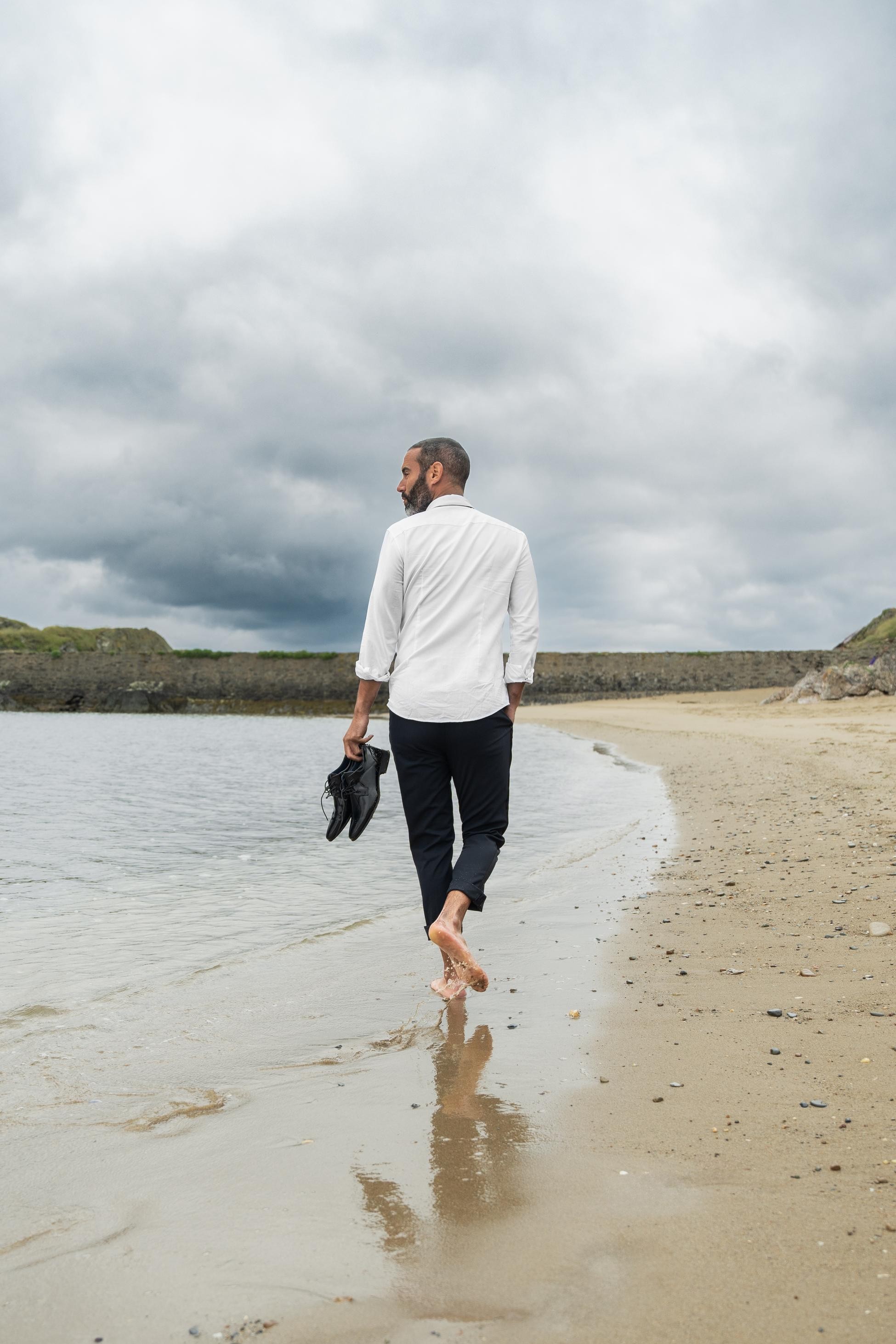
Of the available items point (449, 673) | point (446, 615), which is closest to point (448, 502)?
point (446, 615)

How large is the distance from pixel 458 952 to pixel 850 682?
21.4 metres

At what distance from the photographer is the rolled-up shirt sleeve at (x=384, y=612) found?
10.1 ft

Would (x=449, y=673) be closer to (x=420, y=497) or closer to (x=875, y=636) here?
(x=420, y=497)

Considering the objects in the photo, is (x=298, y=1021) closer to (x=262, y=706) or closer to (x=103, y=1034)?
(x=103, y=1034)

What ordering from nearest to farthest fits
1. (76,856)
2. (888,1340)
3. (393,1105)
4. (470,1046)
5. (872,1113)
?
(888,1340), (872,1113), (393,1105), (470,1046), (76,856)

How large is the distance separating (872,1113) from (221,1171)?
146 centimetres

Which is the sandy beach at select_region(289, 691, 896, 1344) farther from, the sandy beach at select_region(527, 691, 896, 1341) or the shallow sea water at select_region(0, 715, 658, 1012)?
the shallow sea water at select_region(0, 715, 658, 1012)

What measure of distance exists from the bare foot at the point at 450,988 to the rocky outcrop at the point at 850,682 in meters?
20.6

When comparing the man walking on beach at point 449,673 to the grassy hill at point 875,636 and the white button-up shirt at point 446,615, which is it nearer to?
the white button-up shirt at point 446,615

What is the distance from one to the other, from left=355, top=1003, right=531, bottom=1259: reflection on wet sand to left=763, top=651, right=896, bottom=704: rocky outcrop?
2136cm

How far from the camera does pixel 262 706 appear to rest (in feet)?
145

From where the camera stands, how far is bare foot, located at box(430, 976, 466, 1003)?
310 centimetres

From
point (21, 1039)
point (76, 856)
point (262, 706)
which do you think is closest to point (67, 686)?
point (262, 706)

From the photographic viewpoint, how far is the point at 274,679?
44250 mm
